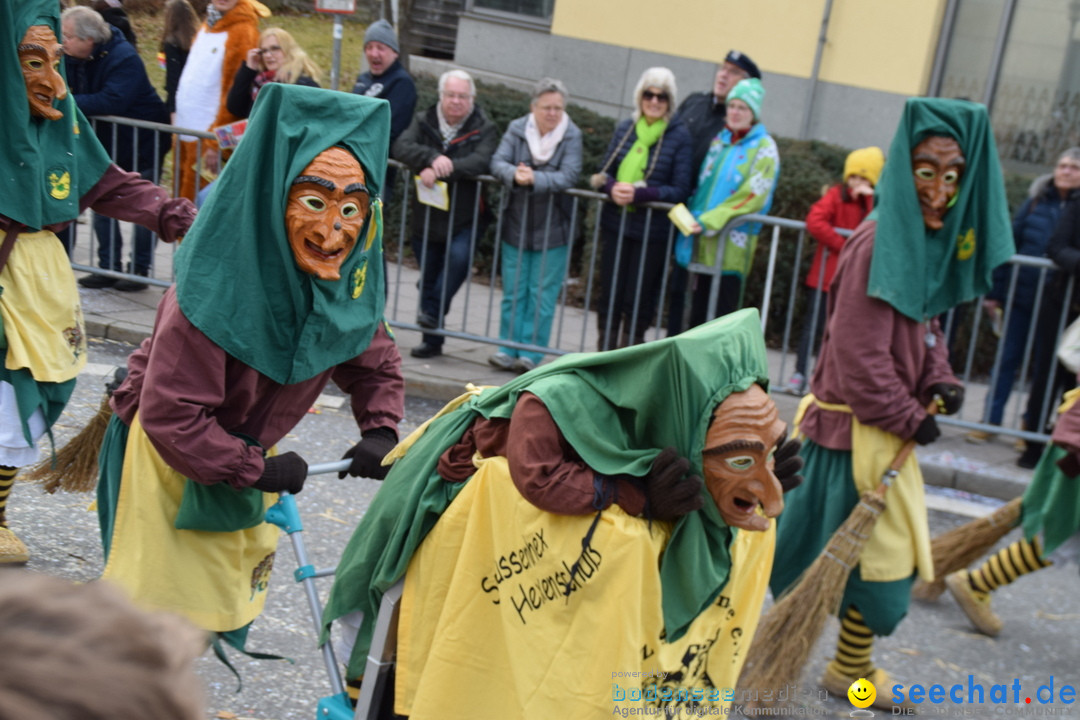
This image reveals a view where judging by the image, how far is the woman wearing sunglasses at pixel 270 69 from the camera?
757 cm

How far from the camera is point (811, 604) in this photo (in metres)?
4.12

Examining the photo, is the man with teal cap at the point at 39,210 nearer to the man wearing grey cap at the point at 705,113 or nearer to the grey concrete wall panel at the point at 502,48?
the man wearing grey cap at the point at 705,113

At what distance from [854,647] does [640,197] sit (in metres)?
3.83

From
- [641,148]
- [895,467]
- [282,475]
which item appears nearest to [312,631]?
[282,475]

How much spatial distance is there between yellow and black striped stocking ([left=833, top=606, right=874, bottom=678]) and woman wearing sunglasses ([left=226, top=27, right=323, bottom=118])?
4899 millimetres

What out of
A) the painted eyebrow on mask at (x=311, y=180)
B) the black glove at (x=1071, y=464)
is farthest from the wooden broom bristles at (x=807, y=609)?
the painted eyebrow on mask at (x=311, y=180)

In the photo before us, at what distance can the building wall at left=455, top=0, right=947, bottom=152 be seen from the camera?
38.7 feet

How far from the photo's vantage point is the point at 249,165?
114 inches

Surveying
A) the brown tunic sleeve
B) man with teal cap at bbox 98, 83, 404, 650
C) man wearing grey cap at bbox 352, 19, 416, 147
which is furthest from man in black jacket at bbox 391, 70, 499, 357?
man with teal cap at bbox 98, 83, 404, 650

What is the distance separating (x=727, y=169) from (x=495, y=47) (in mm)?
6866

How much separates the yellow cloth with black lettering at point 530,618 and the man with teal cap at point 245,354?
1.69ft

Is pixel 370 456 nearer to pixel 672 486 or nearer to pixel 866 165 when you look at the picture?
pixel 672 486

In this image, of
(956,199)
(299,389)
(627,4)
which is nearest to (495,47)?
(627,4)

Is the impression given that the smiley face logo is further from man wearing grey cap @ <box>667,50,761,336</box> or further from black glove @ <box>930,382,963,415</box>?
man wearing grey cap @ <box>667,50,761,336</box>
